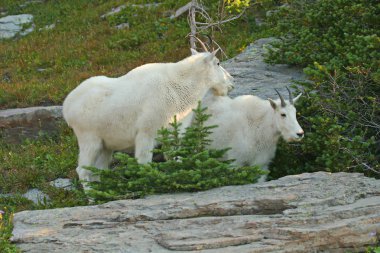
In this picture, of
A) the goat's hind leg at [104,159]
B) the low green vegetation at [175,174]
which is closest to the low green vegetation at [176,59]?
the low green vegetation at [175,174]

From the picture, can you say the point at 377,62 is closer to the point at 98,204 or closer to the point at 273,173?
the point at 273,173

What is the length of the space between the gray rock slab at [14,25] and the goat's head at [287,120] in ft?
50.0

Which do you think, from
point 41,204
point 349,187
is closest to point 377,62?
point 349,187

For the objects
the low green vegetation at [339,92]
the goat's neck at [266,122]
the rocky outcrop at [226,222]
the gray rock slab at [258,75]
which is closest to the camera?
the rocky outcrop at [226,222]

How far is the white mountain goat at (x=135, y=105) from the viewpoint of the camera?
31.3ft

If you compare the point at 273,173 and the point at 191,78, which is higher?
the point at 191,78

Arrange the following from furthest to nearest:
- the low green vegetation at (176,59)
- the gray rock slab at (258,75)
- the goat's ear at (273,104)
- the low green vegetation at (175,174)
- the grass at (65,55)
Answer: the gray rock slab at (258,75) < the grass at (65,55) < the goat's ear at (273,104) < the low green vegetation at (176,59) < the low green vegetation at (175,174)

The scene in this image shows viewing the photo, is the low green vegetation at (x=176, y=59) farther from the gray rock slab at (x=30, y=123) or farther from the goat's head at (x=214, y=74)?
the goat's head at (x=214, y=74)

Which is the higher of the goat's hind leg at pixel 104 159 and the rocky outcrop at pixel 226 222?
the rocky outcrop at pixel 226 222

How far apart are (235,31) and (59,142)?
311 inches

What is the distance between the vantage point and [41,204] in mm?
9852

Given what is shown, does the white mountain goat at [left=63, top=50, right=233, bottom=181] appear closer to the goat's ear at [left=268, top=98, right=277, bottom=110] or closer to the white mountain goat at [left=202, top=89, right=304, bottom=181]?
the white mountain goat at [left=202, top=89, right=304, bottom=181]

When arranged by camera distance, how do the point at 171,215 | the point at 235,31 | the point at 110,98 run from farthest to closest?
the point at 235,31 < the point at 110,98 < the point at 171,215

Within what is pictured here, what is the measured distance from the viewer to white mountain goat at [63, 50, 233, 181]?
31.3ft
